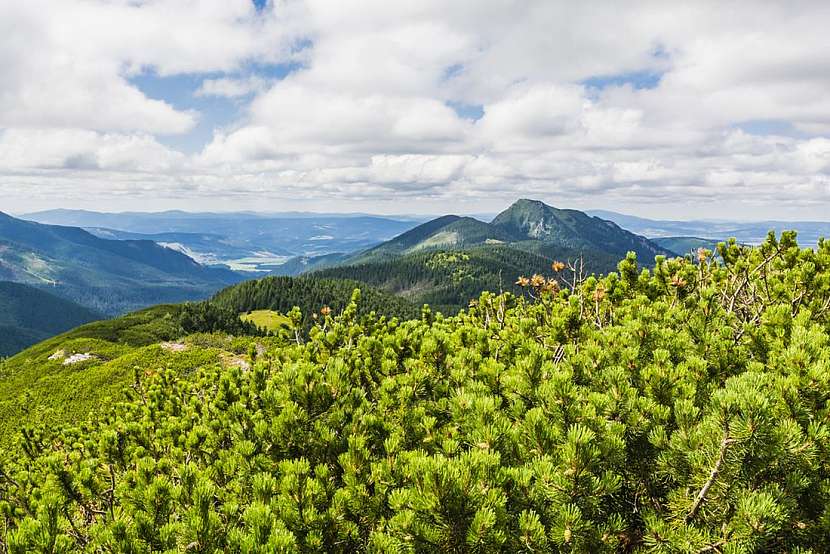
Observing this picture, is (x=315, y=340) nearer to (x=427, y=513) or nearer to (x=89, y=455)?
(x=427, y=513)

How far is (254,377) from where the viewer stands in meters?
7.13

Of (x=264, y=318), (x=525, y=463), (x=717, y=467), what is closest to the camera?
(x=717, y=467)

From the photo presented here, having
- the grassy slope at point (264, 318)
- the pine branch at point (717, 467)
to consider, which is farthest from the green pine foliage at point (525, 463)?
the grassy slope at point (264, 318)

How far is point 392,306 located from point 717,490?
195m

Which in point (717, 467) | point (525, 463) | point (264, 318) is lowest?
point (264, 318)

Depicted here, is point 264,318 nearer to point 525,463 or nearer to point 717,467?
point 525,463

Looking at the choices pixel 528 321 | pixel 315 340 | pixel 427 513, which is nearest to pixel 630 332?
pixel 528 321

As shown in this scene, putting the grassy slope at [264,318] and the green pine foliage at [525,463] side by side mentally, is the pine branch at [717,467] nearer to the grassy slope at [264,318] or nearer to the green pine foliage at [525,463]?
the green pine foliage at [525,463]

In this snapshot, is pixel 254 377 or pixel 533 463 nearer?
pixel 533 463

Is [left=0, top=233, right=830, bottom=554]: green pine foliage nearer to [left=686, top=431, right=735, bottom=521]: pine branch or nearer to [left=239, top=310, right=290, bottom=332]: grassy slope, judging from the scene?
[left=686, top=431, right=735, bottom=521]: pine branch

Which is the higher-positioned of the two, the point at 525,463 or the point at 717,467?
the point at 717,467

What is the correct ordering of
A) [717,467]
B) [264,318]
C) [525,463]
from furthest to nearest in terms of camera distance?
1. [264,318]
2. [525,463]
3. [717,467]

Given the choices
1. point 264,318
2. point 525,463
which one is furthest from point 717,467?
point 264,318

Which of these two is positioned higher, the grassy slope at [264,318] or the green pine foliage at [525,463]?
the green pine foliage at [525,463]
